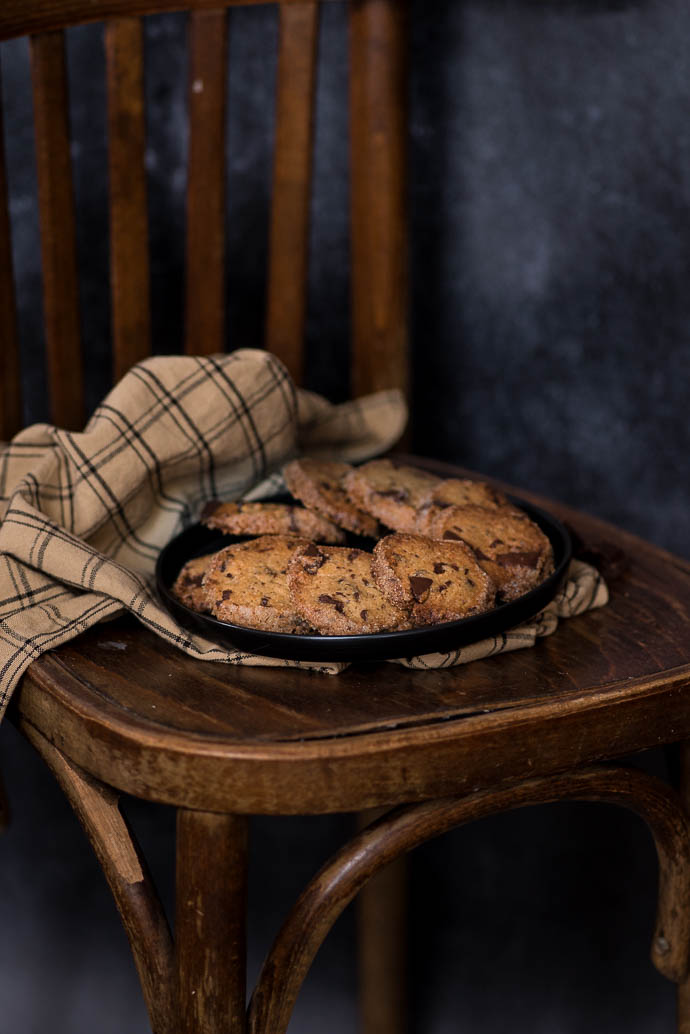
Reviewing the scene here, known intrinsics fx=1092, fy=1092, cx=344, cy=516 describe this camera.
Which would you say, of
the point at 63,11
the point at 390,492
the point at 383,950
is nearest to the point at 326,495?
the point at 390,492

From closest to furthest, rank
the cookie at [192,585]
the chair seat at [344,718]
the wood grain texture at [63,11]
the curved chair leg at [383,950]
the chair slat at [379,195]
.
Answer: the chair seat at [344,718] → the cookie at [192,585] → the wood grain texture at [63,11] → the chair slat at [379,195] → the curved chair leg at [383,950]

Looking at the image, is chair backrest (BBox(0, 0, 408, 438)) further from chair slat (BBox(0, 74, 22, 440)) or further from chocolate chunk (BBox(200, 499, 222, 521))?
chocolate chunk (BBox(200, 499, 222, 521))

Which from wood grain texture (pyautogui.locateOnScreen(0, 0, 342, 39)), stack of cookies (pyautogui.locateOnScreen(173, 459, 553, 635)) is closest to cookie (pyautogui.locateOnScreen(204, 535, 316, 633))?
stack of cookies (pyautogui.locateOnScreen(173, 459, 553, 635))

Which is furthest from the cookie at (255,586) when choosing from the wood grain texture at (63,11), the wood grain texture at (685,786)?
the wood grain texture at (63,11)

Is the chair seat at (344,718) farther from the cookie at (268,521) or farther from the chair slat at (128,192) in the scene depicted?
the chair slat at (128,192)

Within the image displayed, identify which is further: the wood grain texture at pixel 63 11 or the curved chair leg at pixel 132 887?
the wood grain texture at pixel 63 11

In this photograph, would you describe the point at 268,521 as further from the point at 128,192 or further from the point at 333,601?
the point at 128,192

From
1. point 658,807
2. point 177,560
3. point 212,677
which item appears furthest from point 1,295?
point 658,807

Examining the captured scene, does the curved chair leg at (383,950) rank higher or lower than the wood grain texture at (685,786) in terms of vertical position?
lower
